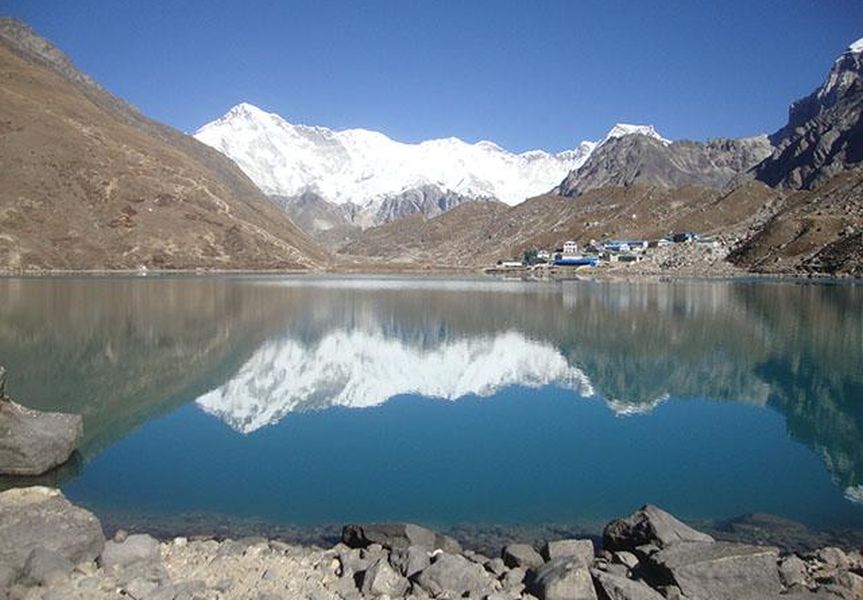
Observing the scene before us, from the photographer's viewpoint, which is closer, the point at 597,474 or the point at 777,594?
the point at 777,594

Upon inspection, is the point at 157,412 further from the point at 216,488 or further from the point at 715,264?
the point at 715,264

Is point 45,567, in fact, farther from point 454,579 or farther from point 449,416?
point 449,416

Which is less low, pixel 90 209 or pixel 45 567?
pixel 90 209

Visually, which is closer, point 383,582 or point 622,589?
point 622,589

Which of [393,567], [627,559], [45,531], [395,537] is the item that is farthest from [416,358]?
[45,531]

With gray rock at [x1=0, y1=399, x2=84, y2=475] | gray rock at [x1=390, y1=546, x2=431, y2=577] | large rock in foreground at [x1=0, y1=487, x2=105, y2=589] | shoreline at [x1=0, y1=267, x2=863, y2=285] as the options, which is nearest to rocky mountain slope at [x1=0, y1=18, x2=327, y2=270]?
shoreline at [x1=0, y1=267, x2=863, y2=285]

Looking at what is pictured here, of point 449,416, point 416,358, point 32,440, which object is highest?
point 32,440

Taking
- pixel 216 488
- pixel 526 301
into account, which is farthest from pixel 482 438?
pixel 526 301

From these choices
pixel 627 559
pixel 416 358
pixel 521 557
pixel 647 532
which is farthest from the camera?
pixel 416 358

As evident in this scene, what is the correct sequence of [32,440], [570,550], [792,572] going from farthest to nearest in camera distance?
1. [32,440]
2. [570,550]
3. [792,572]
